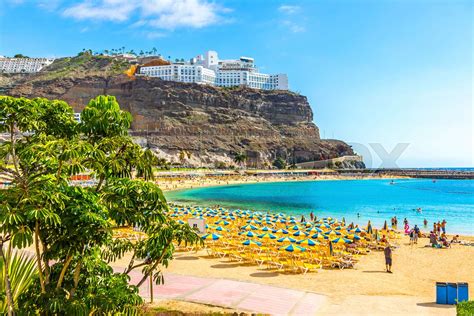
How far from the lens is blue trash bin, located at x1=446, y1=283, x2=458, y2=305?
463 inches

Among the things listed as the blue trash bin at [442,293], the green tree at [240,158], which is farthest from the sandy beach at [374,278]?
the green tree at [240,158]

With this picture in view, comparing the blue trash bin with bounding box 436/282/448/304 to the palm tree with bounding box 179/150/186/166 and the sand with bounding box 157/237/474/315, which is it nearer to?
the sand with bounding box 157/237/474/315

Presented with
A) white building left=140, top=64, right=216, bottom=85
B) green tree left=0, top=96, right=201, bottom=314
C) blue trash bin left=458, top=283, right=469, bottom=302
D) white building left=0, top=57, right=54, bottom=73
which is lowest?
blue trash bin left=458, top=283, right=469, bottom=302

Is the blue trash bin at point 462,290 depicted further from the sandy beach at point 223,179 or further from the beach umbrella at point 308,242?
the sandy beach at point 223,179

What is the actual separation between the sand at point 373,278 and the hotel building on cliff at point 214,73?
516 feet

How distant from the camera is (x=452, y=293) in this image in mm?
11836

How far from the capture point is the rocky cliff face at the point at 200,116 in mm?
137125

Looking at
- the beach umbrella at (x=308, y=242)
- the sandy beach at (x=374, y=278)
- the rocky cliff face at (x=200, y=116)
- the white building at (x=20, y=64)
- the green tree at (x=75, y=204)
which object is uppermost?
the white building at (x=20, y=64)

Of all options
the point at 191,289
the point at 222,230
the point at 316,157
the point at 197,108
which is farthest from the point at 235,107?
the point at 191,289

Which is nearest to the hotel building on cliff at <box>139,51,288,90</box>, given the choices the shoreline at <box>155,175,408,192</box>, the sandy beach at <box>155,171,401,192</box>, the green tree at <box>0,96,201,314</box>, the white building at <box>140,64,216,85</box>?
the white building at <box>140,64,216,85</box>

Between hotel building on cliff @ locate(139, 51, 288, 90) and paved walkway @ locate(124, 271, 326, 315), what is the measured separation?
162 meters

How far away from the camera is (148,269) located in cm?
518

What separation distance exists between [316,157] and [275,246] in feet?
469

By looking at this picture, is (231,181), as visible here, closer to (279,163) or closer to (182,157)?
(182,157)
